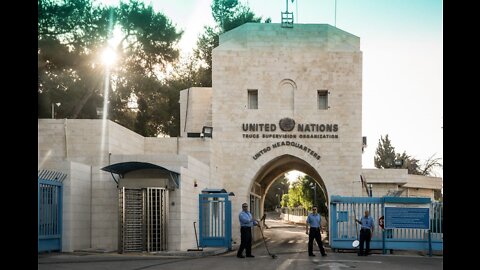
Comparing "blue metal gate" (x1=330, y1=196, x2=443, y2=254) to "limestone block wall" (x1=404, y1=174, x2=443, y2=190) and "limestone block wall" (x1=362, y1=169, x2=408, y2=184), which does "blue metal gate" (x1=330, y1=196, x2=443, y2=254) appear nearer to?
"limestone block wall" (x1=362, y1=169, x2=408, y2=184)

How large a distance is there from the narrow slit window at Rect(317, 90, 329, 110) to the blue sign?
37.0ft

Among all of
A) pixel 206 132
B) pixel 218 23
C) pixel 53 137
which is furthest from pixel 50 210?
pixel 218 23

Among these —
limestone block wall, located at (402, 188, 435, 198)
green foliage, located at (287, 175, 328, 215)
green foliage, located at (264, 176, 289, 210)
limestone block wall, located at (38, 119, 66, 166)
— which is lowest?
green foliage, located at (264, 176, 289, 210)

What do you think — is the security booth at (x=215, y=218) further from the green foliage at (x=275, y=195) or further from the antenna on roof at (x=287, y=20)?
the green foliage at (x=275, y=195)

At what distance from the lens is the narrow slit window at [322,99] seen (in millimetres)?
32594

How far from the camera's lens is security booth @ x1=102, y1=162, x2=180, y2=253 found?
64.6 ft

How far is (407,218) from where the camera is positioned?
21828 mm

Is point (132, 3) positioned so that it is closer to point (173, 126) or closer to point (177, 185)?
point (173, 126)

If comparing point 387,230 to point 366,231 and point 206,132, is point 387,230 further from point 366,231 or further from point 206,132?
point 206,132

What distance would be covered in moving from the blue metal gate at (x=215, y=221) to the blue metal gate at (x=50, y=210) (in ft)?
20.5

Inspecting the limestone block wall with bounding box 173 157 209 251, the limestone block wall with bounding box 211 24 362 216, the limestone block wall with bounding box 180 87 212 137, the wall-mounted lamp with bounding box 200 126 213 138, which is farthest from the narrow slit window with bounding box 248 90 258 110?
the limestone block wall with bounding box 173 157 209 251

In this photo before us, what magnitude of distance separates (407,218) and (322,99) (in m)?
12.1

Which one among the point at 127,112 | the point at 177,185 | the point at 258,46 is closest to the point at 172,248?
the point at 177,185
